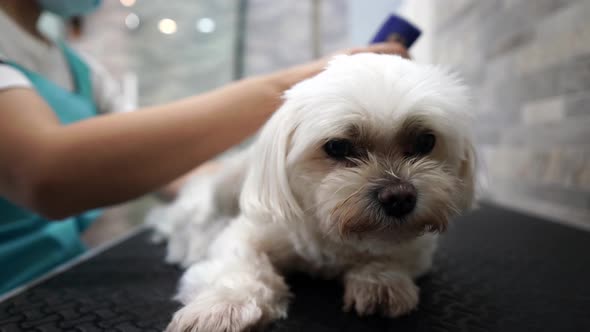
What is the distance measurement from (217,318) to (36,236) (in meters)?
0.74

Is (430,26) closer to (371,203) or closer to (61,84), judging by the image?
(371,203)

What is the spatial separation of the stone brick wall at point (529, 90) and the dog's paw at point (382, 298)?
1.40 feet

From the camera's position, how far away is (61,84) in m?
1.13

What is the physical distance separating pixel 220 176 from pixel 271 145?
35cm

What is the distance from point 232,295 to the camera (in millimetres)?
539

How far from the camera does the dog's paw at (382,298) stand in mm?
573

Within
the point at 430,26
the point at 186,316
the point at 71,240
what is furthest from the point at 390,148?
the point at 430,26

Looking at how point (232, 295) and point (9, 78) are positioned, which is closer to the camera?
point (232, 295)

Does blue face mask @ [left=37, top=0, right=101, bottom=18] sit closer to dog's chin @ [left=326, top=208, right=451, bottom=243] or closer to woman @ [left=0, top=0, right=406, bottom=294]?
woman @ [left=0, top=0, right=406, bottom=294]

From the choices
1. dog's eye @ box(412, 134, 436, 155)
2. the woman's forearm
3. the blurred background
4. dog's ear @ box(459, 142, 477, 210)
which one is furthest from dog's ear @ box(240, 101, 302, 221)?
the blurred background

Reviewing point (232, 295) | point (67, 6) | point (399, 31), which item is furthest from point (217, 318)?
point (67, 6)

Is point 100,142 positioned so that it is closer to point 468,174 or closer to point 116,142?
point 116,142

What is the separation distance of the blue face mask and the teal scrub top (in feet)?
0.70

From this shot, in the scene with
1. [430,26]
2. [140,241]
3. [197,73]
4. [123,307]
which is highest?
[430,26]
